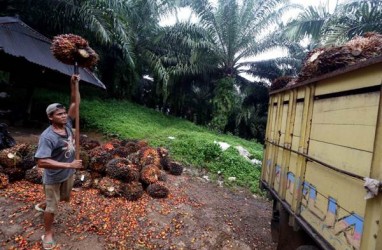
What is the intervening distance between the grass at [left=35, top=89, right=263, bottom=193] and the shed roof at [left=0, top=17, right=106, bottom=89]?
242 cm

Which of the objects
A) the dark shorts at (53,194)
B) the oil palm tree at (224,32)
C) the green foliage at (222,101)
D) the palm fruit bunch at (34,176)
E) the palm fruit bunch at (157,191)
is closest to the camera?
the dark shorts at (53,194)

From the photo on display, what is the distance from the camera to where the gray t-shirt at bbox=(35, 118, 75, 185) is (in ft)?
9.36

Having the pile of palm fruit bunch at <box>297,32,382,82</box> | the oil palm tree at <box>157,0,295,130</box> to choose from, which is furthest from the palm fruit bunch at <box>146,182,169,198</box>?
the oil palm tree at <box>157,0,295,130</box>

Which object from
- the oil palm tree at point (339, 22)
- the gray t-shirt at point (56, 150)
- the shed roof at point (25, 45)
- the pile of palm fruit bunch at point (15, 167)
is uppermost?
the oil palm tree at point (339, 22)

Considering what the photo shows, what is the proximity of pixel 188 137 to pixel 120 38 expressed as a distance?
4.24 m

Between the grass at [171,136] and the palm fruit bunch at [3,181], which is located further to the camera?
the grass at [171,136]

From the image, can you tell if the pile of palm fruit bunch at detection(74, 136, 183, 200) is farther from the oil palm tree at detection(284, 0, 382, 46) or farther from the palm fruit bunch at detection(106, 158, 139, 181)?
the oil palm tree at detection(284, 0, 382, 46)

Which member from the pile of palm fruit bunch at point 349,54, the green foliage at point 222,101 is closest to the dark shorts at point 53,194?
the pile of palm fruit bunch at point 349,54

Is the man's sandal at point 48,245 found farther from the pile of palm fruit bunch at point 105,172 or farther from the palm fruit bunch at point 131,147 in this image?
the palm fruit bunch at point 131,147

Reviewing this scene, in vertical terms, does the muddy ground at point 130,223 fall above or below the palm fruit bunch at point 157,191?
below

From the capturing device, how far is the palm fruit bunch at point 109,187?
175 inches

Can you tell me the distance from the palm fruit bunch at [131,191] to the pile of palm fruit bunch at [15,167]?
130 centimetres

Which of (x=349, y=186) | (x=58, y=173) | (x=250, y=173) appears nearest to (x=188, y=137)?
(x=250, y=173)

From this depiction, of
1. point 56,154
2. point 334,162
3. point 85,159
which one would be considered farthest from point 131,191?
point 334,162
